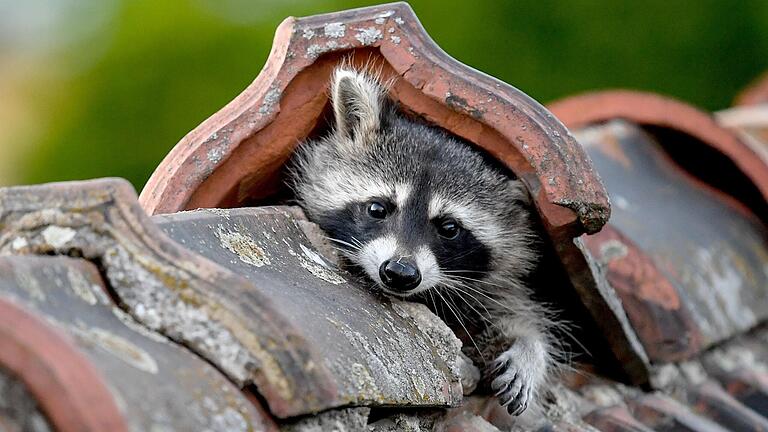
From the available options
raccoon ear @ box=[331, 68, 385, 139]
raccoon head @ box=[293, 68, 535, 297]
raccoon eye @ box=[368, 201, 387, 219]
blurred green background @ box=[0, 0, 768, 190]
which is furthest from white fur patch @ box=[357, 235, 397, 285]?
blurred green background @ box=[0, 0, 768, 190]

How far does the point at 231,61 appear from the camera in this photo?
7039mm

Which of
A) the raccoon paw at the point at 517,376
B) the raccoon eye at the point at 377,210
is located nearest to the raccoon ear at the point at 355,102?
the raccoon eye at the point at 377,210

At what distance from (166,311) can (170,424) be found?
234 mm

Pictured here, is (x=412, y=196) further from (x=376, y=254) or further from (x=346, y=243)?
(x=346, y=243)

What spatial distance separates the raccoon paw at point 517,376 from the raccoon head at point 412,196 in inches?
10.0

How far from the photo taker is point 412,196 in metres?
2.95

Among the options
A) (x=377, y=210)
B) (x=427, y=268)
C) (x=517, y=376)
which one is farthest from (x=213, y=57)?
(x=517, y=376)

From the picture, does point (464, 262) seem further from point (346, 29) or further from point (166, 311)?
point (166, 311)

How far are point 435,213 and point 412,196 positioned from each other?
0.24 ft

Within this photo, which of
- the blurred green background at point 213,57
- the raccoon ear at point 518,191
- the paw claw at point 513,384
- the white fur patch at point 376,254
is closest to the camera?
the paw claw at point 513,384

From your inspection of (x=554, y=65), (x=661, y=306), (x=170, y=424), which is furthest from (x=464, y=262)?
(x=554, y=65)

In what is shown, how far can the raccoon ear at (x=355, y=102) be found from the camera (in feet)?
8.63

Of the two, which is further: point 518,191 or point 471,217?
point 471,217

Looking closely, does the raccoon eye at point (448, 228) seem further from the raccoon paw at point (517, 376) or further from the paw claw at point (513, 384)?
the paw claw at point (513, 384)
